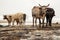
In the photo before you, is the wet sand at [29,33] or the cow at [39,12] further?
the cow at [39,12]

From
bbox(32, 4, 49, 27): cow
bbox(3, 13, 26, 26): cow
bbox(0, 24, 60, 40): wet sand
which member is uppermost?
bbox(32, 4, 49, 27): cow

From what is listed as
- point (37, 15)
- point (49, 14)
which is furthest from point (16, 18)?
point (49, 14)

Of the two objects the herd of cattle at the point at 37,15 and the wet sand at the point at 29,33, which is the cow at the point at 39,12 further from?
the wet sand at the point at 29,33

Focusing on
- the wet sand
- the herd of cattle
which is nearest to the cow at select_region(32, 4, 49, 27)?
the herd of cattle

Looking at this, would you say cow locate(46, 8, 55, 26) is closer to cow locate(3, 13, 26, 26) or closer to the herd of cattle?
the herd of cattle

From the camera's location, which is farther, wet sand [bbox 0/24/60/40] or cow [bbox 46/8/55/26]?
cow [bbox 46/8/55/26]

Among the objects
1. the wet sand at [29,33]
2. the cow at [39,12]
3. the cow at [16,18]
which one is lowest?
the wet sand at [29,33]

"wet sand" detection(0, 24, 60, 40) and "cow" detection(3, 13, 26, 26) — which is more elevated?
"cow" detection(3, 13, 26, 26)

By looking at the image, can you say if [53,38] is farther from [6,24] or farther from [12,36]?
[6,24]

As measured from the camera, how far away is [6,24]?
6.19 ft

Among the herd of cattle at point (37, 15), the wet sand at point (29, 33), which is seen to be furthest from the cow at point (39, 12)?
the wet sand at point (29, 33)

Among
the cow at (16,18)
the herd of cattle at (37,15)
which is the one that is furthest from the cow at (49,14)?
the cow at (16,18)

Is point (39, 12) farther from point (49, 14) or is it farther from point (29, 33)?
point (29, 33)

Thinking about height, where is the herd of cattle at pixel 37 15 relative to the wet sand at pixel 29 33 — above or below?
above
